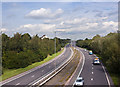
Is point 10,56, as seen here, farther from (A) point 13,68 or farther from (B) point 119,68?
(B) point 119,68

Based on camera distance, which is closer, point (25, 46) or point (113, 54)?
point (113, 54)

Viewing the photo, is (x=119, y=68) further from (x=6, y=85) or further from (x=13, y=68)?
(x=13, y=68)

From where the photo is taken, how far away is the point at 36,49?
68188 millimetres

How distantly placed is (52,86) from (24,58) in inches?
1163

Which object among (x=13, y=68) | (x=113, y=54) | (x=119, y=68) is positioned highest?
(x=113, y=54)

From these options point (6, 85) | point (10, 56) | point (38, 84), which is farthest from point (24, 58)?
point (38, 84)

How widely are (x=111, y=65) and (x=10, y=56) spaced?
30.5 meters

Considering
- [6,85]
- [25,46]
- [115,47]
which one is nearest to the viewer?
[6,85]

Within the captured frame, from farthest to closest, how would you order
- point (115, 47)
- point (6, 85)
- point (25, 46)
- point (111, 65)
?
point (25, 46), point (111, 65), point (115, 47), point (6, 85)

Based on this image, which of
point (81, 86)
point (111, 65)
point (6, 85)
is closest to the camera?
point (81, 86)

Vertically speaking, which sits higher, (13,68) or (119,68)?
(119,68)

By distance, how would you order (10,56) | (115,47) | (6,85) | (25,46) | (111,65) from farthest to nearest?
1. (25,46)
2. (10,56)
3. (111,65)
4. (115,47)
5. (6,85)

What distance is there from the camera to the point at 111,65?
3338cm

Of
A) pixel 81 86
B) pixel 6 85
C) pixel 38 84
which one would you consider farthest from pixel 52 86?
pixel 6 85
